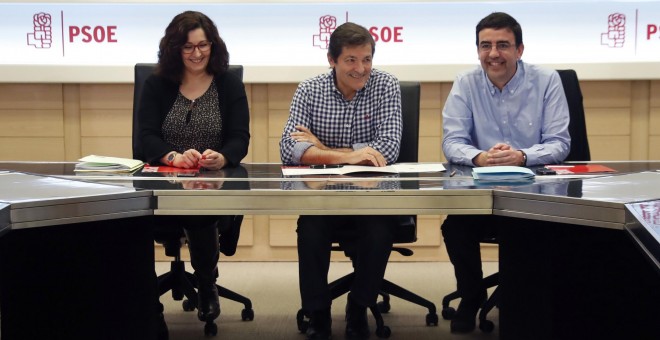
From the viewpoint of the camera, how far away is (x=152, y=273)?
2.40 metres

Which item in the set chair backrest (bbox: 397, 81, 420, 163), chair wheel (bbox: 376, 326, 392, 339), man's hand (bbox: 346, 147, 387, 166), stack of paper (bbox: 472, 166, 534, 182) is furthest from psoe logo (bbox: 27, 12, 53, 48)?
stack of paper (bbox: 472, 166, 534, 182)

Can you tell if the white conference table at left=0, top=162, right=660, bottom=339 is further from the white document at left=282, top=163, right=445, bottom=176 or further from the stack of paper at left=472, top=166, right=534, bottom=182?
the white document at left=282, top=163, right=445, bottom=176

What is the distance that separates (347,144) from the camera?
3.18m

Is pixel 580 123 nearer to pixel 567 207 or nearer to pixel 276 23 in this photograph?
pixel 567 207

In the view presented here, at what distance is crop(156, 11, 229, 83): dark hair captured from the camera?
3.11 meters

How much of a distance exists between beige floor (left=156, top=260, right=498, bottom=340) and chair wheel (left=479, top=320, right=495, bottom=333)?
26mm

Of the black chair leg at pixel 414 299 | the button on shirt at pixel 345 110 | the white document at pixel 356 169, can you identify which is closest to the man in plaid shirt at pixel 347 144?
the button on shirt at pixel 345 110

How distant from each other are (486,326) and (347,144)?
876 mm

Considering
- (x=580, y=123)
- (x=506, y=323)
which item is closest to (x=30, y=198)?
(x=506, y=323)

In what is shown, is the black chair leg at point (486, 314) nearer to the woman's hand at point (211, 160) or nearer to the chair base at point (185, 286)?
the chair base at point (185, 286)

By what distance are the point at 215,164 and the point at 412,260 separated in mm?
1918

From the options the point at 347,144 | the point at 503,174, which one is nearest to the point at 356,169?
the point at 503,174

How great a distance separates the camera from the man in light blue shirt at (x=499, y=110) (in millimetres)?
2997

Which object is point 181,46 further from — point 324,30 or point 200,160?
point 324,30
